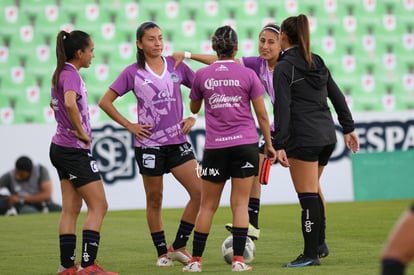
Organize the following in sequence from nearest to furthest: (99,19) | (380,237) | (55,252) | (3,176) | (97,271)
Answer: (97,271) < (55,252) < (380,237) < (3,176) < (99,19)

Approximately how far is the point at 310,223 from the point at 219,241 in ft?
9.10

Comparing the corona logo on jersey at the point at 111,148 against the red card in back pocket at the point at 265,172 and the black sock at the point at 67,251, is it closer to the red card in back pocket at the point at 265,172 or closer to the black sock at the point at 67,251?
the black sock at the point at 67,251

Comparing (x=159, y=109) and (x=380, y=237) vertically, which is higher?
(x=159, y=109)

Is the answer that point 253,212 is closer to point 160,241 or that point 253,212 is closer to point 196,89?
point 160,241

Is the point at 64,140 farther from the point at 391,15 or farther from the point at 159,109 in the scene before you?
the point at 391,15

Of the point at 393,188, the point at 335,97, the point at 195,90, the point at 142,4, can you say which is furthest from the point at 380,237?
the point at 142,4

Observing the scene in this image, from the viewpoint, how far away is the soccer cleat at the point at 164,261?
8.23 metres

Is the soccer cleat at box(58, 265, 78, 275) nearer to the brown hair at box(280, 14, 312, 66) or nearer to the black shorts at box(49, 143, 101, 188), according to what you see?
the black shorts at box(49, 143, 101, 188)

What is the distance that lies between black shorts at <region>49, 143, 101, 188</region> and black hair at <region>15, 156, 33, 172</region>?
8.26 meters

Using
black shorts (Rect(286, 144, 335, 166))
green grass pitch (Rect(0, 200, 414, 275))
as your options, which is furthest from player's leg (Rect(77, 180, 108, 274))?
black shorts (Rect(286, 144, 335, 166))

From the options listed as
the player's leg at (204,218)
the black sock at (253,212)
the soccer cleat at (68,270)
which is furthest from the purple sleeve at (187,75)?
the soccer cleat at (68,270)

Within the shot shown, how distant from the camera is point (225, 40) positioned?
7.36 m

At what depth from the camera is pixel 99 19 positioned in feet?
62.7

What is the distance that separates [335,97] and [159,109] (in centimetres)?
143
